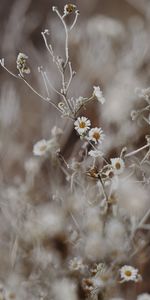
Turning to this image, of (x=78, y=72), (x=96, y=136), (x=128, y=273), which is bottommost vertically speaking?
(x=128, y=273)

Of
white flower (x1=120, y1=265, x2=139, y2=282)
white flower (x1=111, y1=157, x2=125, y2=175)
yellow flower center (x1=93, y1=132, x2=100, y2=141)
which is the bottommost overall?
white flower (x1=120, y1=265, x2=139, y2=282)

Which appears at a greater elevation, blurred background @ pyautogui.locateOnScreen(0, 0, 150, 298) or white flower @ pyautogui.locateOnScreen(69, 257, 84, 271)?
blurred background @ pyautogui.locateOnScreen(0, 0, 150, 298)

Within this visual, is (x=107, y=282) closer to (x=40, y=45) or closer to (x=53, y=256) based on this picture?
(x=53, y=256)

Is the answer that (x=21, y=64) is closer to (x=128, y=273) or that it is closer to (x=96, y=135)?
(x=96, y=135)

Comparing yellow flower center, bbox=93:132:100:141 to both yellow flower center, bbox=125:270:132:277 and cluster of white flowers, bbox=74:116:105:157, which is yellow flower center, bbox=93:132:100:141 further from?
yellow flower center, bbox=125:270:132:277

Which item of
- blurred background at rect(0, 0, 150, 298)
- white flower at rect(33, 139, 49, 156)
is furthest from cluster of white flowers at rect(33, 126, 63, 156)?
blurred background at rect(0, 0, 150, 298)

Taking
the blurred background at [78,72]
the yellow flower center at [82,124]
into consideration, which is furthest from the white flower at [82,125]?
the blurred background at [78,72]

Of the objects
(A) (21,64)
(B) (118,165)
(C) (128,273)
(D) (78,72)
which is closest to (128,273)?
(C) (128,273)

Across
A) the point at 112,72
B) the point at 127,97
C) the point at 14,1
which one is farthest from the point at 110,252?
the point at 14,1
